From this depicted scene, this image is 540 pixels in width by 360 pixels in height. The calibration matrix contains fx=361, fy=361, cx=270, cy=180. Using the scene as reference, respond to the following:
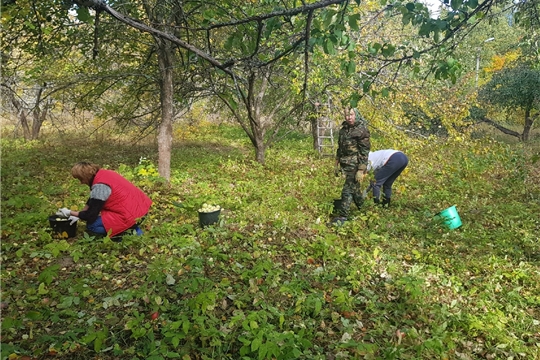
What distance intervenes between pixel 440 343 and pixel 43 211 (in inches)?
224

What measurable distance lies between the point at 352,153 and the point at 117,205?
3.85 metres

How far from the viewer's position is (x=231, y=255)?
4.55 meters

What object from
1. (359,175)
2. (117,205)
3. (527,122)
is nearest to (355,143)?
(359,175)

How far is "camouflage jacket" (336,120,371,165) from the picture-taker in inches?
243

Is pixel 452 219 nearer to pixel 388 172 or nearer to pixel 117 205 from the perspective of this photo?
pixel 388 172

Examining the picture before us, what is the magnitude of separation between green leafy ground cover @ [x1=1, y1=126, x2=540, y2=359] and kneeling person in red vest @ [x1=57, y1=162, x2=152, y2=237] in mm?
214

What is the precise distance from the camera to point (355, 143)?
623 centimetres

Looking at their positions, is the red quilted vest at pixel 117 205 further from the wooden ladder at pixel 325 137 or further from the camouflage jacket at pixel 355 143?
the wooden ladder at pixel 325 137

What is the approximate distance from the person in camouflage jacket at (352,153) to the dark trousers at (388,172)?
2.33 feet

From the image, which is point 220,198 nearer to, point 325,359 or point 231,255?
point 231,255

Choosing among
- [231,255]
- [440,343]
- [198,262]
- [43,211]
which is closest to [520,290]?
[440,343]

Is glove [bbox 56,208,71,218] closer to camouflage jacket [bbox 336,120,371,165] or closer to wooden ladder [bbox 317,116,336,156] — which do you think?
camouflage jacket [bbox 336,120,371,165]

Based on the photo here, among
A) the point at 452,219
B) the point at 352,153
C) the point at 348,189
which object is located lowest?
the point at 452,219

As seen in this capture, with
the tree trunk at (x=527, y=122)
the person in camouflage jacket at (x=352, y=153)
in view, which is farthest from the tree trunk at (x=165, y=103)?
the tree trunk at (x=527, y=122)
